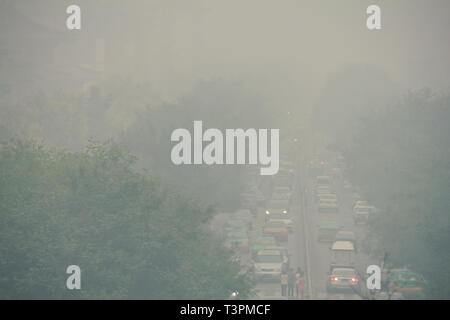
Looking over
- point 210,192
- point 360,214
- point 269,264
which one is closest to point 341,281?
point 269,264

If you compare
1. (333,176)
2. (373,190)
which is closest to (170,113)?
(373,190)

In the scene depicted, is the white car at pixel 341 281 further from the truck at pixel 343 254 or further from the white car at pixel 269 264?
the truck at pixel 343 254

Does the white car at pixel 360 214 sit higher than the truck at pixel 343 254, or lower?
higher

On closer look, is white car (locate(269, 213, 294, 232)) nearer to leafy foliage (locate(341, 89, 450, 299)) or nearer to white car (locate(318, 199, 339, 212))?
white car (locate(318, 199, 339, 212))

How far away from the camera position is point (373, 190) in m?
54.0

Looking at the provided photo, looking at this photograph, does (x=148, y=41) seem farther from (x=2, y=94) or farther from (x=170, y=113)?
(x=170, y=113)

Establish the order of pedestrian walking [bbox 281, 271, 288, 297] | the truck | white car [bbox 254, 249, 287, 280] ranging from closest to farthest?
pedestrian walking [bbox 281, 271, 288, 297]
white car [bbox 254, 249, 287, 280]
the truck

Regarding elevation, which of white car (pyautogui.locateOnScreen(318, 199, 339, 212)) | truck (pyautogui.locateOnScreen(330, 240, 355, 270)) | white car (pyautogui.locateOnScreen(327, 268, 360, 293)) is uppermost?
white car (pyautogui.locateOnScreen(318, 199, 339, 212))

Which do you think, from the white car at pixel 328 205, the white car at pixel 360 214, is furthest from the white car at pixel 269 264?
the white car at pixel 328 205

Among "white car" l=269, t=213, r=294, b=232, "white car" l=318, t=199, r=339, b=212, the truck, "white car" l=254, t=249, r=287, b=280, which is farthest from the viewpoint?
"white car" l=318, t=199, r=339, b=212

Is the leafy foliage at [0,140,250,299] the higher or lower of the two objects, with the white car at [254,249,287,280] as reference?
higher

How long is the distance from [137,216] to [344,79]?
332 ft

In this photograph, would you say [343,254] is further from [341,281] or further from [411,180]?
[411,180]

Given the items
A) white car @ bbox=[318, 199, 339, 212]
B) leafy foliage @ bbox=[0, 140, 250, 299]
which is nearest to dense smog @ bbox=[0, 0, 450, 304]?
leafy foliage @ bbox=[0, 140, 250, 299]
